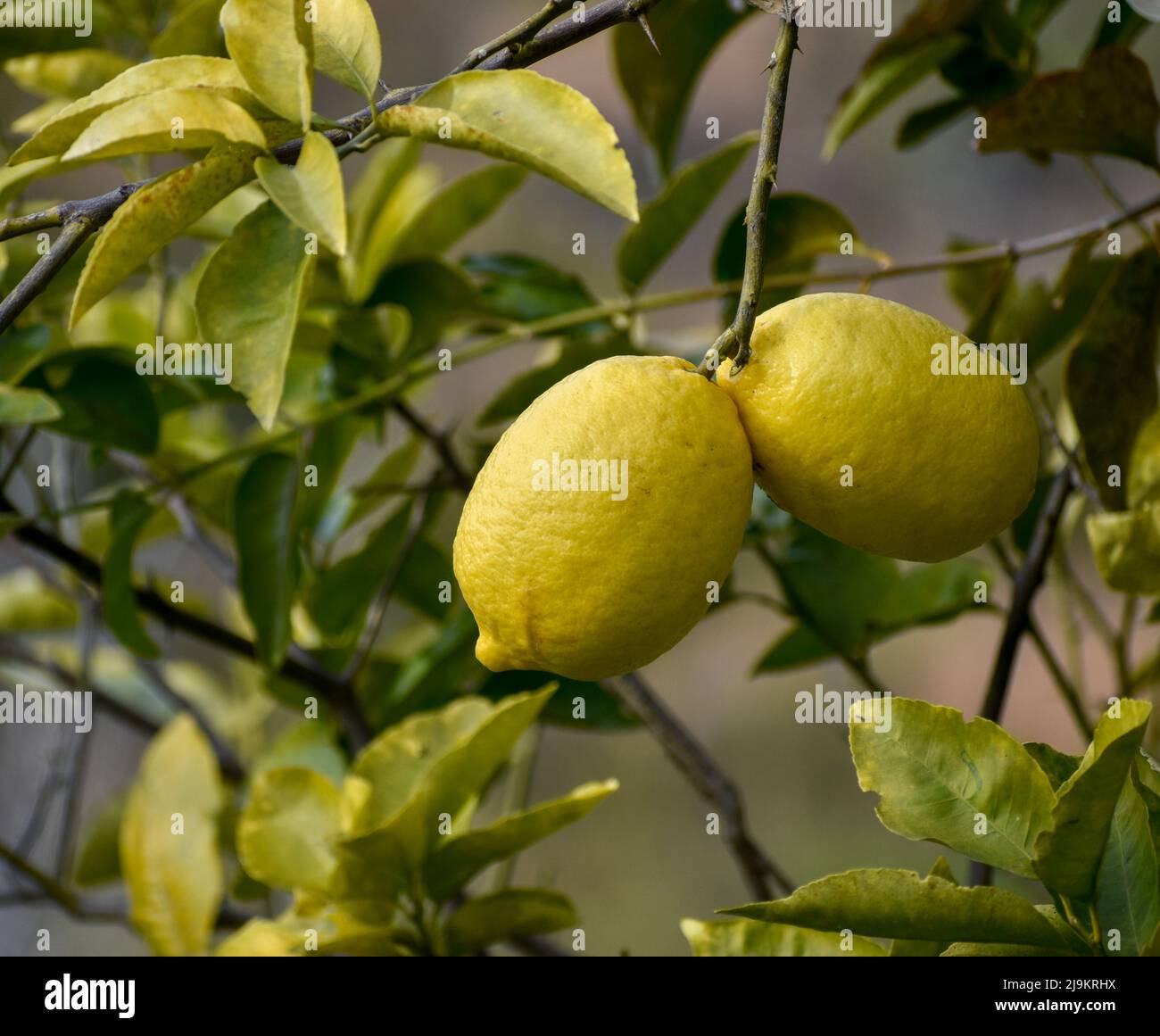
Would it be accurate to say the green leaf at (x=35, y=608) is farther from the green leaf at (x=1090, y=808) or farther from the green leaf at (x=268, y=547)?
the green leaf at (x=1090, y=808)

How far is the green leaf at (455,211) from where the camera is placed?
91 cm

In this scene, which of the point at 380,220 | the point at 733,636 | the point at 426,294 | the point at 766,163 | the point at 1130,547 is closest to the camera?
the point at 766,163

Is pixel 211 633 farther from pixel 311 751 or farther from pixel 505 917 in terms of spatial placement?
pixel 505 917

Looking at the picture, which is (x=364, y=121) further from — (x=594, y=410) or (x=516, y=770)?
(x=516, y=770)

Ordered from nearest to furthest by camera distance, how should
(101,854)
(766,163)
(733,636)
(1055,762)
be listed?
(766,163) < (1055,762) < (101,854) < (733,636)

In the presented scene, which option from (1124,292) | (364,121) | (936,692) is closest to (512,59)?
(364,121)

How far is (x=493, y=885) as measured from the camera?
93 centimetres

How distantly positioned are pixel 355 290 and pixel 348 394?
77mm

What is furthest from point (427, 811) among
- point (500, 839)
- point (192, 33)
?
point (192, 33)

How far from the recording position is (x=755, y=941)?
0.56 m

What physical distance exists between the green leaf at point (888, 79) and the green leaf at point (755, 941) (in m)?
0.51

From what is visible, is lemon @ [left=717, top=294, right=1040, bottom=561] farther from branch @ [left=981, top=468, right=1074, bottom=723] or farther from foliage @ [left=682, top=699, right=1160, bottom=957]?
branch @ [left=981, top=468, right=1074, bottom=723]

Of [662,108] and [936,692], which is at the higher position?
[662,108]

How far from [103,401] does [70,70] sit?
262 mm
